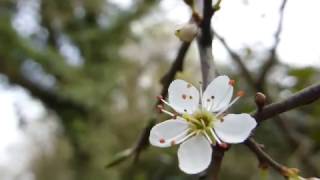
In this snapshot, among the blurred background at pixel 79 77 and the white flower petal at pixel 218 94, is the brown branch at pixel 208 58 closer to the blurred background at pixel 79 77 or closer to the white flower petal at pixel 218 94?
the white flower petal at pixel 218 94

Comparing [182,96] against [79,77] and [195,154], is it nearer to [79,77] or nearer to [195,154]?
[195,154]

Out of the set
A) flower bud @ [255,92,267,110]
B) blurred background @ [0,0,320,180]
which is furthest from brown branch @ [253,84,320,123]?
blurred background @ [0,0,320,180]

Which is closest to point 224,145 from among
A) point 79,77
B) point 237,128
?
point 237,128

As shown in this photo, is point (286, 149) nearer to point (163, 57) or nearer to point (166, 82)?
point (166, 82)

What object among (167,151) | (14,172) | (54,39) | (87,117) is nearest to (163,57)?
(87,117)

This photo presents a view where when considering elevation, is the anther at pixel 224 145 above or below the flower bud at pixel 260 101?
below

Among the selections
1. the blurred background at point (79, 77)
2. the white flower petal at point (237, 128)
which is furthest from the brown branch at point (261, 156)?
the blurred background at point (79, 77)

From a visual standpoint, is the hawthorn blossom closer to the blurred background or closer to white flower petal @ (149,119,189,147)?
white flower petal @ (149,119,189,147)
